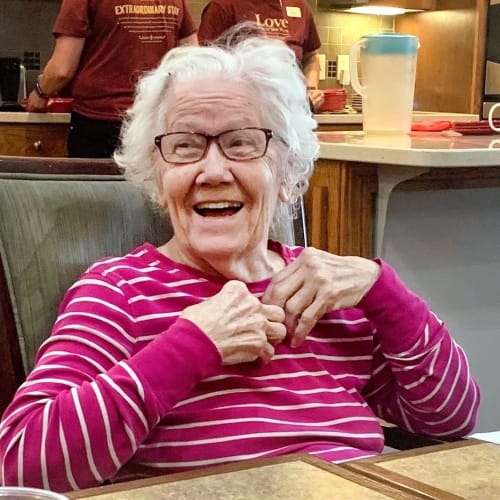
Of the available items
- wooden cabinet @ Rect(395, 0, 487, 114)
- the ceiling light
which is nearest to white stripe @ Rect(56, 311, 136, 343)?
wooden cabinet @ Rect(395, 0, 487, 114)

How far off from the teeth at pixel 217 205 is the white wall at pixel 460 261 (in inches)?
25.5

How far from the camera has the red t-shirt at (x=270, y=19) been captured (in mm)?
3578

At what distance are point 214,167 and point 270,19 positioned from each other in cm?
255

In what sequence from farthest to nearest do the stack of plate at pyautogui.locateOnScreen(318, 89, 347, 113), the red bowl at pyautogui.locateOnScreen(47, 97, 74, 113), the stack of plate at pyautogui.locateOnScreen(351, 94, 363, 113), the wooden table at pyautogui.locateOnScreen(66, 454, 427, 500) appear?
1. the stack of plate at pyautogui.locateOnScreen(351, 94, 363, 113)
2. the stack of plate at pyautogui.locateOnScreen(318, 89, 347, 113)
3. the red bowl at pyautogui.locateOnScreen(47, 97, 74, 113)
4. the wooden table at pyautogui.locateOnScreen(66, 454, 427, 500)

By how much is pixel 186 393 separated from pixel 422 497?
0.42m

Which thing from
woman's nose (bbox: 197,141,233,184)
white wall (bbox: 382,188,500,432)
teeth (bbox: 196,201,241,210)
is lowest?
white wall (bbox: 382,188,500,432)

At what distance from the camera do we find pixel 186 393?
3.73 feet

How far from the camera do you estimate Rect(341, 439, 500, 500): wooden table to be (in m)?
0.80

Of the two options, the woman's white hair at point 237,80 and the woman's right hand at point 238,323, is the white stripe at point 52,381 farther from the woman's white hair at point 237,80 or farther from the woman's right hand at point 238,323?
the woman's white hair at point 237,80

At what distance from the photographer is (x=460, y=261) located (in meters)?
2.04

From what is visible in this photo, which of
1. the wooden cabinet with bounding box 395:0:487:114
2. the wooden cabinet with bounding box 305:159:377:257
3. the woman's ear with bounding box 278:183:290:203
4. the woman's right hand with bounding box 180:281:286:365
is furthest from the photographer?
the wooden cabinet with bounding box 395:0:487:114

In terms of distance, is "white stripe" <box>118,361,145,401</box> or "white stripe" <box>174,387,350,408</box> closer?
"white stripe" <box>118,361,145,401</box>

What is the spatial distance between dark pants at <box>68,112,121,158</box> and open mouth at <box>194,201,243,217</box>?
6.43 ft

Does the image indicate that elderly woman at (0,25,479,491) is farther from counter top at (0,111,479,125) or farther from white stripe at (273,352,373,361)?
counter top at (0,111,479,125)
